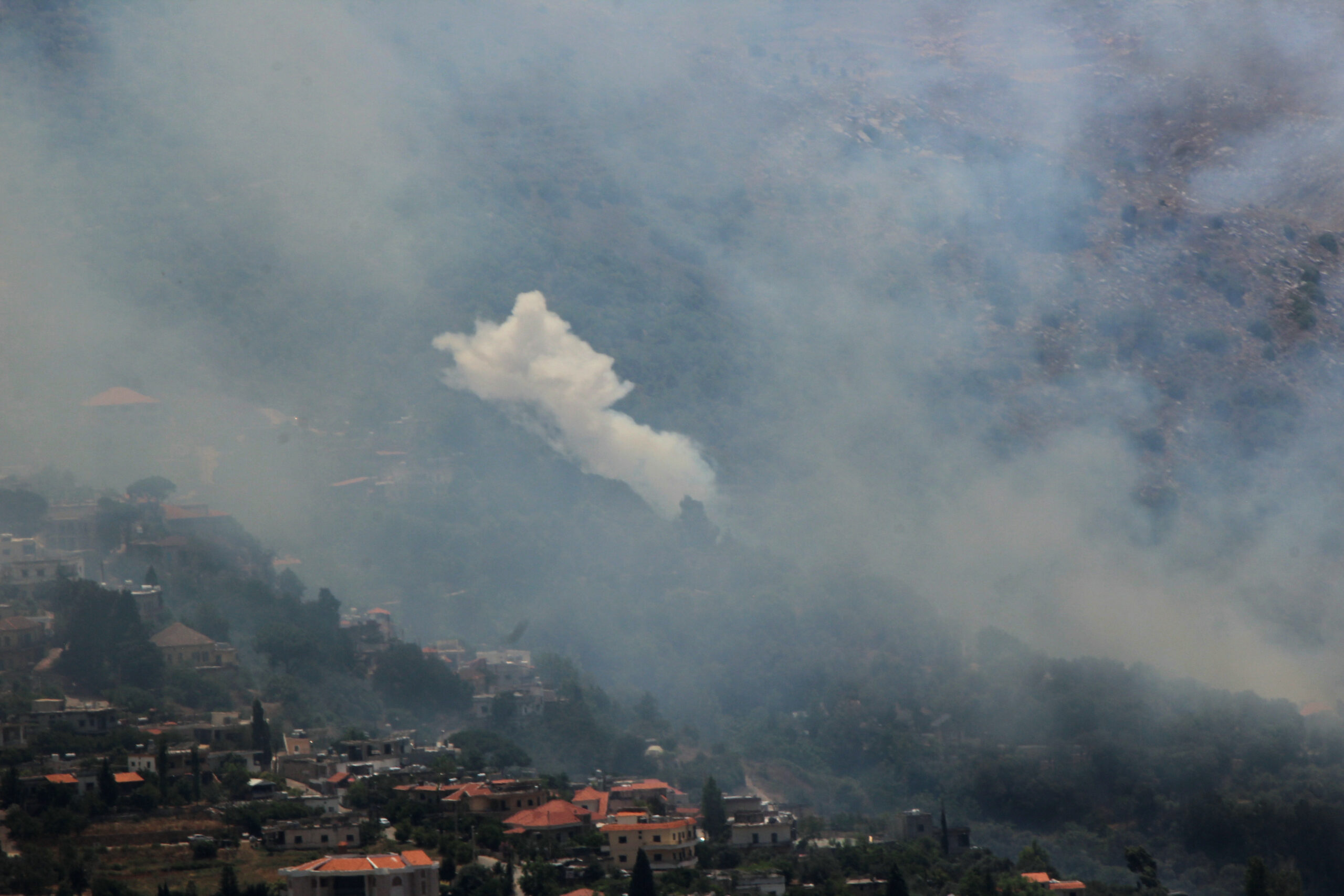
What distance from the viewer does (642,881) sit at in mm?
54750

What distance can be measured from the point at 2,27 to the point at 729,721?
115m

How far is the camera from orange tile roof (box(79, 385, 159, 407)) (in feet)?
416

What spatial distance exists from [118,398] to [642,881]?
82882 millimetres

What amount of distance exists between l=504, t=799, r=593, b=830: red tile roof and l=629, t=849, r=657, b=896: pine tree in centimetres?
936

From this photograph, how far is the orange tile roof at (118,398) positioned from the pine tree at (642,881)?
80.9 meters

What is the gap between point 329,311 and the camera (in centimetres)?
14825

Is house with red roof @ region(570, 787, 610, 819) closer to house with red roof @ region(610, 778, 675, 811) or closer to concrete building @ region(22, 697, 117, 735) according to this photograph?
house with red roof @ region(610, 778, 675, 811)

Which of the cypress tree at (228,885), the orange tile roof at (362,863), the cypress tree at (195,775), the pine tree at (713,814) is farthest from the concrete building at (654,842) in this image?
the cypress tree at (228,885)

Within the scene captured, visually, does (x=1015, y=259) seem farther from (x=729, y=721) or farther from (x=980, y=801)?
(x=980, y=801)

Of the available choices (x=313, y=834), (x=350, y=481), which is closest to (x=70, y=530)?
(x=350, y=481)

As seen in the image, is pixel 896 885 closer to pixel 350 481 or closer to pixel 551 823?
pixel 551 823

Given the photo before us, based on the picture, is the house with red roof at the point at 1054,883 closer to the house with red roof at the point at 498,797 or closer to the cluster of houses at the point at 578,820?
the cluster of houses at the point at 578,820

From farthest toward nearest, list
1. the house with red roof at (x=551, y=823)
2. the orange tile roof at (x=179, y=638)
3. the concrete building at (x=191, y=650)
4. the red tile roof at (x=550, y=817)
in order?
the orange tile roof at (x=179, y=638) → the concrete building at (x=191, y=650) → the red tile roof at (x=550, y=817) → the house with red roof at (x=551, y=823)

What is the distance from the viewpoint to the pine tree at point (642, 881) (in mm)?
54406
